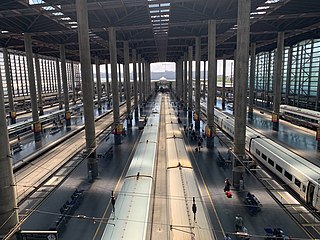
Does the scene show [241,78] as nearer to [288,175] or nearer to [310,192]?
[288,175]

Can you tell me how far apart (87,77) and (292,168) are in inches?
839

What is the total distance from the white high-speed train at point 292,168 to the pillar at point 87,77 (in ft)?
60.8

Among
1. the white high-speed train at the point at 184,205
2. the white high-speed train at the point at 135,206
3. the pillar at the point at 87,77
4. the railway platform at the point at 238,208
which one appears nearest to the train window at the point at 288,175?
the railway platform at the point at 238,208

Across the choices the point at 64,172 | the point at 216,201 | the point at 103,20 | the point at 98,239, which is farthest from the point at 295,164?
the point at 103,20

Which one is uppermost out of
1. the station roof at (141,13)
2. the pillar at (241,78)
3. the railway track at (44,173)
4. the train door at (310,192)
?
the station roof at (141,13)

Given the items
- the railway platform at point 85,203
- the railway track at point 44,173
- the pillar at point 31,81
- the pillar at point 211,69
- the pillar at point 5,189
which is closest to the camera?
the pillar at point 5,189

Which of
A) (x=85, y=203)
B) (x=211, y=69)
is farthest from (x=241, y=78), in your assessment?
(x=85, y=203)

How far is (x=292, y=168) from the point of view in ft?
68.7

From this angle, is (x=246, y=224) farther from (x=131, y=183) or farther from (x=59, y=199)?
(x=59, y=199)

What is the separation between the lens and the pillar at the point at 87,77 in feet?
78.2

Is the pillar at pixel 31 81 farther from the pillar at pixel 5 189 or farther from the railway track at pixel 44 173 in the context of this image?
the pillar at pixel 5 189

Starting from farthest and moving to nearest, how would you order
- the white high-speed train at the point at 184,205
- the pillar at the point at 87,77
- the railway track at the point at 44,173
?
the pillar at the point at 87,77, the railway track at the point at 44,173, the white high-speed train at the point at 184,205

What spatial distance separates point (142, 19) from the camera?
37.0m

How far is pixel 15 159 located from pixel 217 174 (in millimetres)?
25831
